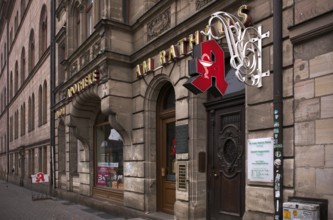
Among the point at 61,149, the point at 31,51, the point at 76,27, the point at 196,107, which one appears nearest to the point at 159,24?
the point at 196,107

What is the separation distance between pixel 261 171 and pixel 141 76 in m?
4.93

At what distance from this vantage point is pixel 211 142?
8.14 m

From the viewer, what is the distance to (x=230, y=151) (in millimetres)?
7629

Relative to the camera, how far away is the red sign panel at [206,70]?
5816mm

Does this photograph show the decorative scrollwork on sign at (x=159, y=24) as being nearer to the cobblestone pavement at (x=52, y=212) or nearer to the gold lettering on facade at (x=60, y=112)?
the cobblestone pavement at (x=52, y=212)

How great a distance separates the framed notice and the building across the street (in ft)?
0.05

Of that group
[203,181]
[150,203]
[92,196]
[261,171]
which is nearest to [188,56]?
[203,181]

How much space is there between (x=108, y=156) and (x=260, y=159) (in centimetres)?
768

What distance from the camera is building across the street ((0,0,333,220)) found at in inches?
218

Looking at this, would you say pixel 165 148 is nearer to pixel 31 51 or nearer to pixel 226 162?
pixel 226 162

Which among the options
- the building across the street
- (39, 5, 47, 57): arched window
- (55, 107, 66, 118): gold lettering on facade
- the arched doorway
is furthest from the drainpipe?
(39, 5, 47, 57): arched window

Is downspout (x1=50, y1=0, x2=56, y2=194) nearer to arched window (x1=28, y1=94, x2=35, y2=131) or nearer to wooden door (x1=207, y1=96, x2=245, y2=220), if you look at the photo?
arched window (x1=28, y1=94, x2=35, y2=131)

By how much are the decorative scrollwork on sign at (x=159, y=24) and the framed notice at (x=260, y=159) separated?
156 inches

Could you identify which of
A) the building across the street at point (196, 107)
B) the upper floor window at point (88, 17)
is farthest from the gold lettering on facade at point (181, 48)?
the upper floor window at point (88, 17)
